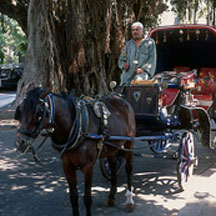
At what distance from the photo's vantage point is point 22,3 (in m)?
13.8

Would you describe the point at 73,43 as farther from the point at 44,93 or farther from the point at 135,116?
the point at 44,93

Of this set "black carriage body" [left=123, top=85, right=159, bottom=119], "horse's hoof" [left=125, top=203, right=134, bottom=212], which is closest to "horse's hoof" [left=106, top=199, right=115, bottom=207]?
"horse's hoof" [left=125, top=203, right=134, bottom=212]

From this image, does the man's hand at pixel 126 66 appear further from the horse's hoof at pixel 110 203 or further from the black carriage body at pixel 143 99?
the horse's hoof at pixel 110 203

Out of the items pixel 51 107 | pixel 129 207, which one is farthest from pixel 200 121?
pixel 51 107

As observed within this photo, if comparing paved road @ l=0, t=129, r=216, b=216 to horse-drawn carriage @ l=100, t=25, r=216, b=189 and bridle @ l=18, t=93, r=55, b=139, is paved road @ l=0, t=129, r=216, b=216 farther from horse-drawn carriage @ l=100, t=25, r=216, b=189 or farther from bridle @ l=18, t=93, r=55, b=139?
bridle @ l=18, t=93, r=55, b=139

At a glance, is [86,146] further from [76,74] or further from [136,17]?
[136,17]

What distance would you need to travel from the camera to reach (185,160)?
199 inches

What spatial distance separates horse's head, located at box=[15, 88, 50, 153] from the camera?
2996 mm

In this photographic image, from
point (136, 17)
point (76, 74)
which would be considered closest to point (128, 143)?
point (76, 74)

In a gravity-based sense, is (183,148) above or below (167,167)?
above

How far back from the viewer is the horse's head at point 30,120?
2996 millimetres

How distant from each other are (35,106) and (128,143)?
181 cm

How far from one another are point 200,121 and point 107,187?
6.24 feet

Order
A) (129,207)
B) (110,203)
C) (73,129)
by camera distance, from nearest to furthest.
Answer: (73,129) → (129,207) → (110,203)
